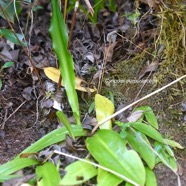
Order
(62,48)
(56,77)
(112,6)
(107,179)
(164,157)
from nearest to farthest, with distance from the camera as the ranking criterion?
(107,179), (164,157), (62,48), (56,77), (112,6)

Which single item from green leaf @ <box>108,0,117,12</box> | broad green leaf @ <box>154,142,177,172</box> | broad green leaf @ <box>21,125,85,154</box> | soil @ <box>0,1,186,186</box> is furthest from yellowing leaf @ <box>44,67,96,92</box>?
green leaf @ <box>108,0,117,12</box>

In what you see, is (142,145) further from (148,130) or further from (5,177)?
(5,177)

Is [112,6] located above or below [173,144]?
above

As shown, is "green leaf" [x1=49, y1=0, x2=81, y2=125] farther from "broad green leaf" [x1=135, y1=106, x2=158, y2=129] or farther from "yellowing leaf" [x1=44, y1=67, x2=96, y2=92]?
"broad green leaf" [x1=135, y1=106, x2=158, y2=129]

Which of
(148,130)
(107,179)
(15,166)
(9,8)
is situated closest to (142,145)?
(148,130)

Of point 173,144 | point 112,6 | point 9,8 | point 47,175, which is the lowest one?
point 173,144

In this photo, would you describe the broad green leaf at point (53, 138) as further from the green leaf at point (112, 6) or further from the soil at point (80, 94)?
the green leaf at point (112, 6)

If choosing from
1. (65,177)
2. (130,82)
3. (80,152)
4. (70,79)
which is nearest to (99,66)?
(130,82)
